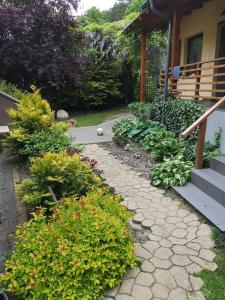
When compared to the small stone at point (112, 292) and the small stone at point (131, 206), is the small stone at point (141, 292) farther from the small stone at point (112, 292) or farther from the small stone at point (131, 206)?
the small stone at point (131, 206)

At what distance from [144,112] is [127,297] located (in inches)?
242

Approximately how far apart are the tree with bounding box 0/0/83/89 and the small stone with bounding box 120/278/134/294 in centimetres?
995

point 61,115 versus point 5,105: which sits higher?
point 5,105

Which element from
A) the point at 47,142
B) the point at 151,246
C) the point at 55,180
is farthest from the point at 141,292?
the point at 47,142

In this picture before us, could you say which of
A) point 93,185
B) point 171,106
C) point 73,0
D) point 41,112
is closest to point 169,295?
point 93,185

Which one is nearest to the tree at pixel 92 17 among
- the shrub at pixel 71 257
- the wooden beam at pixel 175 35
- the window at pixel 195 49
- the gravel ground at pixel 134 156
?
the window at pixel 195 49

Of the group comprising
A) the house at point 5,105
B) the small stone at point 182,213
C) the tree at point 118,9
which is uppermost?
the tree at point 118,9

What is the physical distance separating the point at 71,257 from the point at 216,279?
1295 millimetres

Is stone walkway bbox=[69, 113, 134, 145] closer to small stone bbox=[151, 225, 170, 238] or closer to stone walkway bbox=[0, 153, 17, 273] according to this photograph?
stone walkway bbox=[0, 153, 17, 273]

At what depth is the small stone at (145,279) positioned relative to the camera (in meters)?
2.33

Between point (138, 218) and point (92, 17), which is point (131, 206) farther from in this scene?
point (92, 17)

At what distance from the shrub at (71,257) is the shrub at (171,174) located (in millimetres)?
1909

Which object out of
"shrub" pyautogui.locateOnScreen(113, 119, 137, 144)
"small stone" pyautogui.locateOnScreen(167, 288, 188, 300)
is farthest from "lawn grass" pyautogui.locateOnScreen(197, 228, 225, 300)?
"shrub" pyautogui.locateOnScreen(113, 119, 137, 144)

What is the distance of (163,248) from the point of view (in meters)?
2.80
